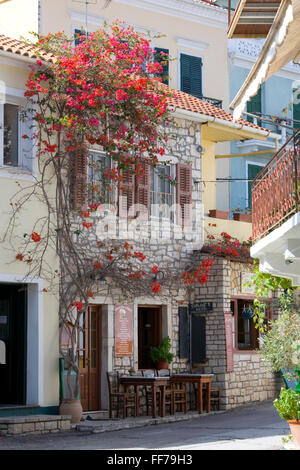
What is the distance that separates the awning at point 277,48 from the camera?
9625 mm

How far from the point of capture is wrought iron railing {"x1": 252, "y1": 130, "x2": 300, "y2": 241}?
12984mm

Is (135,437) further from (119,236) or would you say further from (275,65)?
(275,65)

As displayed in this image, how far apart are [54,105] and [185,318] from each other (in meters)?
6.04

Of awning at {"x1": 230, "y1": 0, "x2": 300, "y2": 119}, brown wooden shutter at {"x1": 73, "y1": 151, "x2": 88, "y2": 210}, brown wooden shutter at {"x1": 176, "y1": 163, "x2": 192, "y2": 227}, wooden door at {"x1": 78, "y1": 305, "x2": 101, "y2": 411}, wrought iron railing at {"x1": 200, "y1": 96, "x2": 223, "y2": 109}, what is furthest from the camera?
wrought iron railing at {"x1": 200, "y1": 96, "x2": 223, "y2": 109}

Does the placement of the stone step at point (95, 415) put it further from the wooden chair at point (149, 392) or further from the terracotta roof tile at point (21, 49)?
the terracotta roof tile at point (21, 49)

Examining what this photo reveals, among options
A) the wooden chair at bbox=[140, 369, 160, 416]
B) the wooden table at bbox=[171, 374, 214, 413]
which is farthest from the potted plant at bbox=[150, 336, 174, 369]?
the wooden table at bbox=[171, 374, 214, 413]

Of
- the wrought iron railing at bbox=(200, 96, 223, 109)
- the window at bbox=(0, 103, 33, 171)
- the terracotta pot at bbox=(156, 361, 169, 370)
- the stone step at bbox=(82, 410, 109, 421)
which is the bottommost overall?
the stone step at bbox=(82, 410, 109, 421)

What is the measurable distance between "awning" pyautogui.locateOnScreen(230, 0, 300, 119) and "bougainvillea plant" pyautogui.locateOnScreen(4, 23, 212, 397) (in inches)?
259

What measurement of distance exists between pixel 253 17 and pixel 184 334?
32.2 ft

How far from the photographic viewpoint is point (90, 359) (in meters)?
19.6

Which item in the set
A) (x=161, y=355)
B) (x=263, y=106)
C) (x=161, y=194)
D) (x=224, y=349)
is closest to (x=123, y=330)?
(x=161, y=355)

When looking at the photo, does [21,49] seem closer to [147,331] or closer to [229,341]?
[147,331]

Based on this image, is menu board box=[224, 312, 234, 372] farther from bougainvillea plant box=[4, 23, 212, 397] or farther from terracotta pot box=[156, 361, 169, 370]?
bougainvillea plant box=[4, 23, 212, 397]
